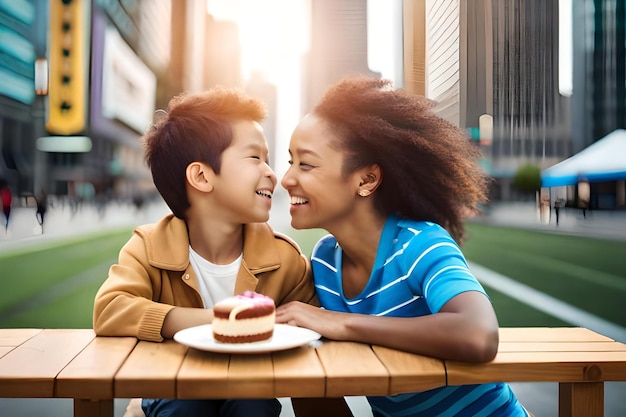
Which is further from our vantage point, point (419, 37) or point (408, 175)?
point (419, 37)

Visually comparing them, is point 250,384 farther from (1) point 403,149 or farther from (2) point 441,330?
(1) point 403,149

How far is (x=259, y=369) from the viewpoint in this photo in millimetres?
1071

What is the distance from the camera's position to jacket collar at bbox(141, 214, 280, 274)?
1.48 meters

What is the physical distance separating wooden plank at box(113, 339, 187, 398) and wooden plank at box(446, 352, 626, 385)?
484 mm

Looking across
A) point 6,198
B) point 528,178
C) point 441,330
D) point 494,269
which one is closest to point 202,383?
point 441,330

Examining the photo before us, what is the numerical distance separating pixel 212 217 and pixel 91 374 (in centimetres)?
66

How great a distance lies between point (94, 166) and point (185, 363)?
21.5 m

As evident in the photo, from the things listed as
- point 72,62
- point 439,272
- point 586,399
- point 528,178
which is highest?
point 72,62

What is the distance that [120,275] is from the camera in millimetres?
1401

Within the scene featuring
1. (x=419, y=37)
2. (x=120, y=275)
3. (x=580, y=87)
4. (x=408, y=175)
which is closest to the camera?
(x=120, y=275)

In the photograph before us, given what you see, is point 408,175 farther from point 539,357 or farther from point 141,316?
point 141,316

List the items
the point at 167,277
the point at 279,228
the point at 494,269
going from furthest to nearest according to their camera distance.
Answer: the point at 279,228 → the point at 494,269 → the point at 167,277

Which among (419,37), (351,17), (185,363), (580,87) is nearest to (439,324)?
(185,363)

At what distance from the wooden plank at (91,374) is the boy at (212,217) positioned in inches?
10.5
